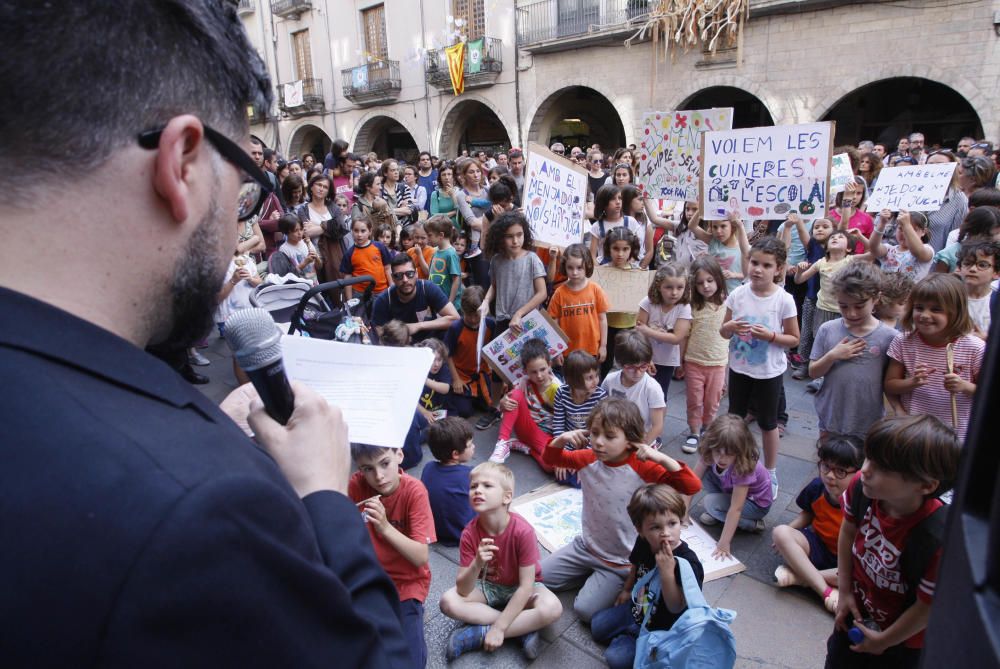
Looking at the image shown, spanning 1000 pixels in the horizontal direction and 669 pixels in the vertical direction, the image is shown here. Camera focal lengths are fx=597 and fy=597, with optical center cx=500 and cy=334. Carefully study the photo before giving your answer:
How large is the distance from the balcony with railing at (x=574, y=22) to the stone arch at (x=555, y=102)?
3.70ft

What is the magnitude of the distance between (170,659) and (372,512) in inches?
74.1

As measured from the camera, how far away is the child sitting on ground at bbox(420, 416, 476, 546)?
3258 mm

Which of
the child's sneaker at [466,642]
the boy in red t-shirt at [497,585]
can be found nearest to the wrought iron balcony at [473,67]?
the boy in red t-shirt at [497,585]

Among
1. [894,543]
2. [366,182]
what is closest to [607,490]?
[894,543]

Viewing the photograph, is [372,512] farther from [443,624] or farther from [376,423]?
[376,423]

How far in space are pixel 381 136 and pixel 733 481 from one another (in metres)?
25.4

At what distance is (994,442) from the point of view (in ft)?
2.00

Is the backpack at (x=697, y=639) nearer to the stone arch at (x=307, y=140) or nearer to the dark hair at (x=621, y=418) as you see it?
the dark hair at (x=621, y=418)

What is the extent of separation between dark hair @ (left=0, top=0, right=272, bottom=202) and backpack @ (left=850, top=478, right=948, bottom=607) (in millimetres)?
2114

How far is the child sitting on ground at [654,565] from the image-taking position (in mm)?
2254

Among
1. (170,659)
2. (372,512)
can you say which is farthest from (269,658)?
(372,512)

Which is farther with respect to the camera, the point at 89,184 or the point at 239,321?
the point at 239,321

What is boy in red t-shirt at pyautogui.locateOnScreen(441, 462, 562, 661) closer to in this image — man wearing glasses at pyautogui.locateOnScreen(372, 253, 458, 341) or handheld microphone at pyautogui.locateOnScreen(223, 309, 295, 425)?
handheld microphone at pyautogui.locateOnScreen(223, 309, 295, 425)

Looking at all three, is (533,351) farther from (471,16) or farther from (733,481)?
(471,16)
